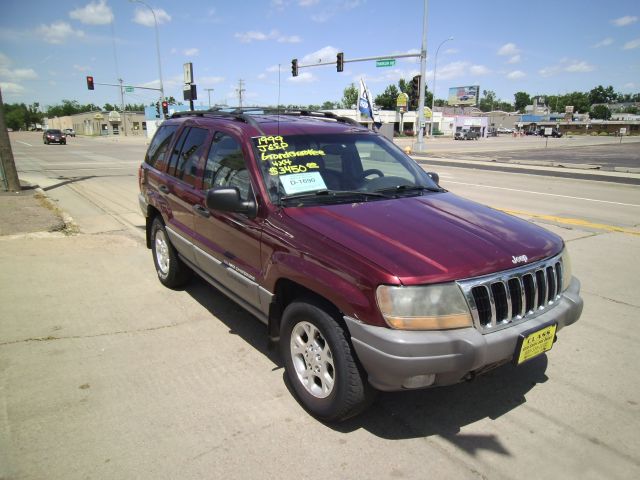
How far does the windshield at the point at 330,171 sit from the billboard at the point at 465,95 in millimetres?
135517

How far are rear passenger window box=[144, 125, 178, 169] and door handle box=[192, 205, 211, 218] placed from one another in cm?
127

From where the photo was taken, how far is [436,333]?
7.85ft

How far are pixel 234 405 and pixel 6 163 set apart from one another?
11.0 meters

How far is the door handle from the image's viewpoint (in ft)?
12.7

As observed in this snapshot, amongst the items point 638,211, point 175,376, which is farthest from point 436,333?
point 638,211

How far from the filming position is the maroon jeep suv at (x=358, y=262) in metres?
2.40

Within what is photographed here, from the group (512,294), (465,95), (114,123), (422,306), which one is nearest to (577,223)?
(512,294)

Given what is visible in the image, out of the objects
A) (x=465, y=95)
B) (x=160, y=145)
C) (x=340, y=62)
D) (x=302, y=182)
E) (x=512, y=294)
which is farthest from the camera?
(x=465, y=95)

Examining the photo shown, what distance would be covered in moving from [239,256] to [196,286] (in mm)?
2051

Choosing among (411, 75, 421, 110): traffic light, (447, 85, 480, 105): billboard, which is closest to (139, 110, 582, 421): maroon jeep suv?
(411, 75, 421, 110): traffic light

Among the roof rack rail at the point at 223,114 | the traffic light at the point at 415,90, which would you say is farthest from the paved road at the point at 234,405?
the traffic light at the point at 415,90

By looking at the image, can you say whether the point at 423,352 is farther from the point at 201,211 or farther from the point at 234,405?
the point at 201,211

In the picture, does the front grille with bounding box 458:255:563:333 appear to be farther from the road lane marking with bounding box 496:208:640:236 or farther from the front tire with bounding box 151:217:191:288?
the road lane marking with bounding box 496:208:640:236

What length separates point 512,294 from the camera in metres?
2.65
